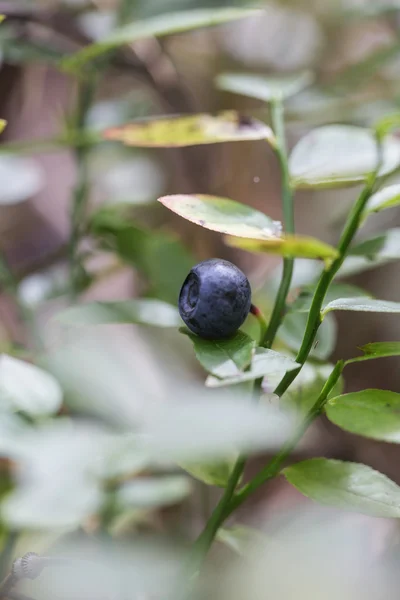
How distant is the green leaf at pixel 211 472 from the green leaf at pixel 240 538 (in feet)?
0.34

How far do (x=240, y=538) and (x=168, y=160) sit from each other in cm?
124

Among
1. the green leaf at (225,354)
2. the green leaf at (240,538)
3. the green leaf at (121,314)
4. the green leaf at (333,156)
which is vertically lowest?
the green leaf at (240,538)

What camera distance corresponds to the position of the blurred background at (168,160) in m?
1.12

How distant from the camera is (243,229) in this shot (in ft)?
1.76

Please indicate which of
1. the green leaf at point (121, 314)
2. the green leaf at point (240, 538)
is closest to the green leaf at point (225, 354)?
the green leaf at point (121, 314)

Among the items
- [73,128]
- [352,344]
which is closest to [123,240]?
[73,128]

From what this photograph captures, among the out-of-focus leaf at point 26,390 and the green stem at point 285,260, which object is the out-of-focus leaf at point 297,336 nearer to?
the green stem at point 285,260

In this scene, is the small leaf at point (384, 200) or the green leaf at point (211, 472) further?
the green leaf at point (211, 472)

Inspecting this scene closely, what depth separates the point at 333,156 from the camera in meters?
0.69

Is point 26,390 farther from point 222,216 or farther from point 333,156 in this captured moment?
point 333,156

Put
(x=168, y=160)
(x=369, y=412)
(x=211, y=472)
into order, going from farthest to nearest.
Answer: (x=168, y=160), (x=211, y=472), (x=369, y=412)

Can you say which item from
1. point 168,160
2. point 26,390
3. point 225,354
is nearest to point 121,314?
point 26,390

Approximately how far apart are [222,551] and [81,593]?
540 millimetres

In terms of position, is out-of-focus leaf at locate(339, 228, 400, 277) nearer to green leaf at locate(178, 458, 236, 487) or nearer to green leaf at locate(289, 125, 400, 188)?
green leaf at locate(289, 125, 400, 188)
